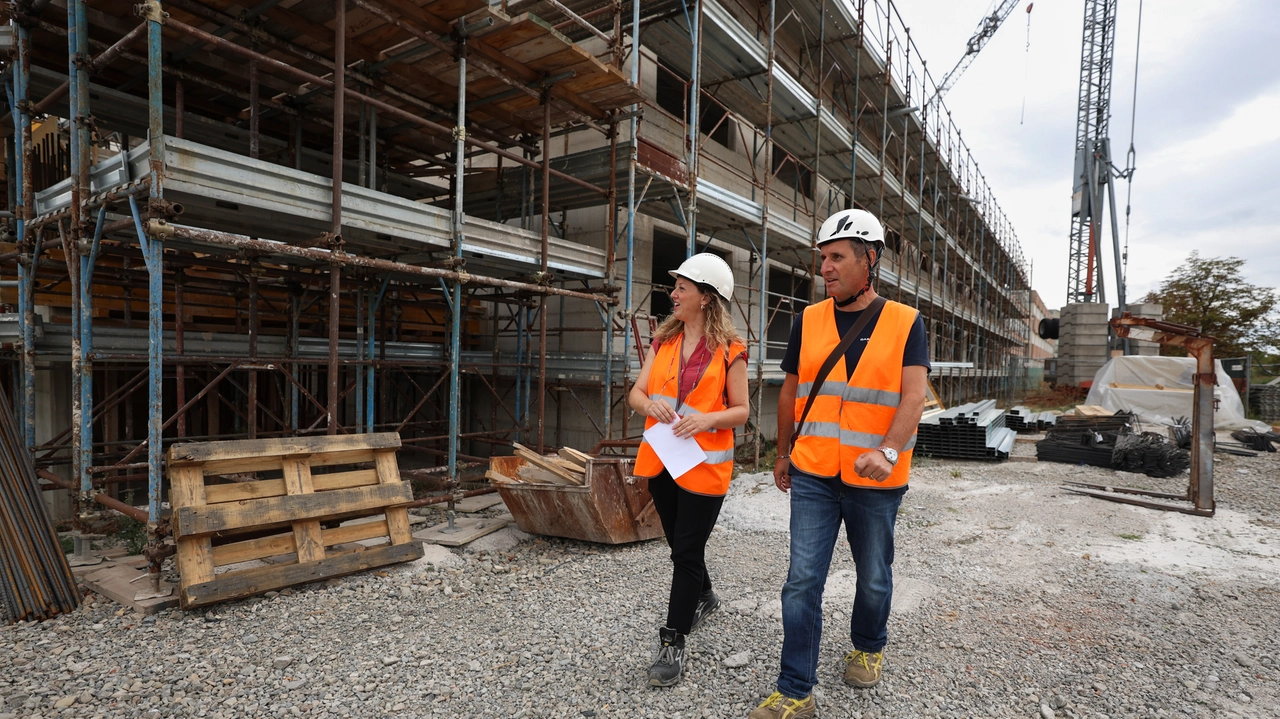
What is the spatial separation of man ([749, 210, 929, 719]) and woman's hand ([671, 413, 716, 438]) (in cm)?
37

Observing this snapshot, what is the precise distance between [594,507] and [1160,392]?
16317mm

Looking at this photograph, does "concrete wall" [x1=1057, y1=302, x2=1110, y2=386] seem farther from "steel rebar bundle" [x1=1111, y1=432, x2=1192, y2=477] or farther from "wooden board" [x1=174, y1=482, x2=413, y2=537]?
"wooden board" [x1=174, y1=482, x2=413, y2=537]

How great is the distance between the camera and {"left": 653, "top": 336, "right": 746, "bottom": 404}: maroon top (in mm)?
2900

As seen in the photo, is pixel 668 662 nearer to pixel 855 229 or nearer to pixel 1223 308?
pixel 855 229

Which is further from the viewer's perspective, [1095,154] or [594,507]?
[1095,154]

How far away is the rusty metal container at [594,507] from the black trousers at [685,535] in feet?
7.04

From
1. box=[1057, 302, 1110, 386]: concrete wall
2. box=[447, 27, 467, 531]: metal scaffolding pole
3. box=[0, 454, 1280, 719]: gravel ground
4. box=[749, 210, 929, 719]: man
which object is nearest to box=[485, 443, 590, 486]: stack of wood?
box=[0, 454, 1280, 719]: gravel ground

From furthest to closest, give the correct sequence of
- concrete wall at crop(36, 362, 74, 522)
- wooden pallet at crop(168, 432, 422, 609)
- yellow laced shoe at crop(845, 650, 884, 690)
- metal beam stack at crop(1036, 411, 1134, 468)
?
metal beam stack at crop(1036, 411, 1134, 468) → concrete wall at crop(36, 362, 74, 522) → wooden pallet at crop(168, 432, 422, 609) → yellow laced shoe at crop(845, 650, 884, 690)

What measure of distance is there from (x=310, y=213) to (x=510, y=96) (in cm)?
313

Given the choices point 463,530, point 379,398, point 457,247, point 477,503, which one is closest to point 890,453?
point 463,530

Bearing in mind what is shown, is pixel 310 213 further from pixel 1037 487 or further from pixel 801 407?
pixel 1037 487

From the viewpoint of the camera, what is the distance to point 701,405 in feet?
9.33

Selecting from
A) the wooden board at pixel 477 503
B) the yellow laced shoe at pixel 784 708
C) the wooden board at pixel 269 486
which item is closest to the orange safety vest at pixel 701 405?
the yellow laced shoe at pixel 784 708

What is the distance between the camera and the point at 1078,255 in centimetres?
3912
